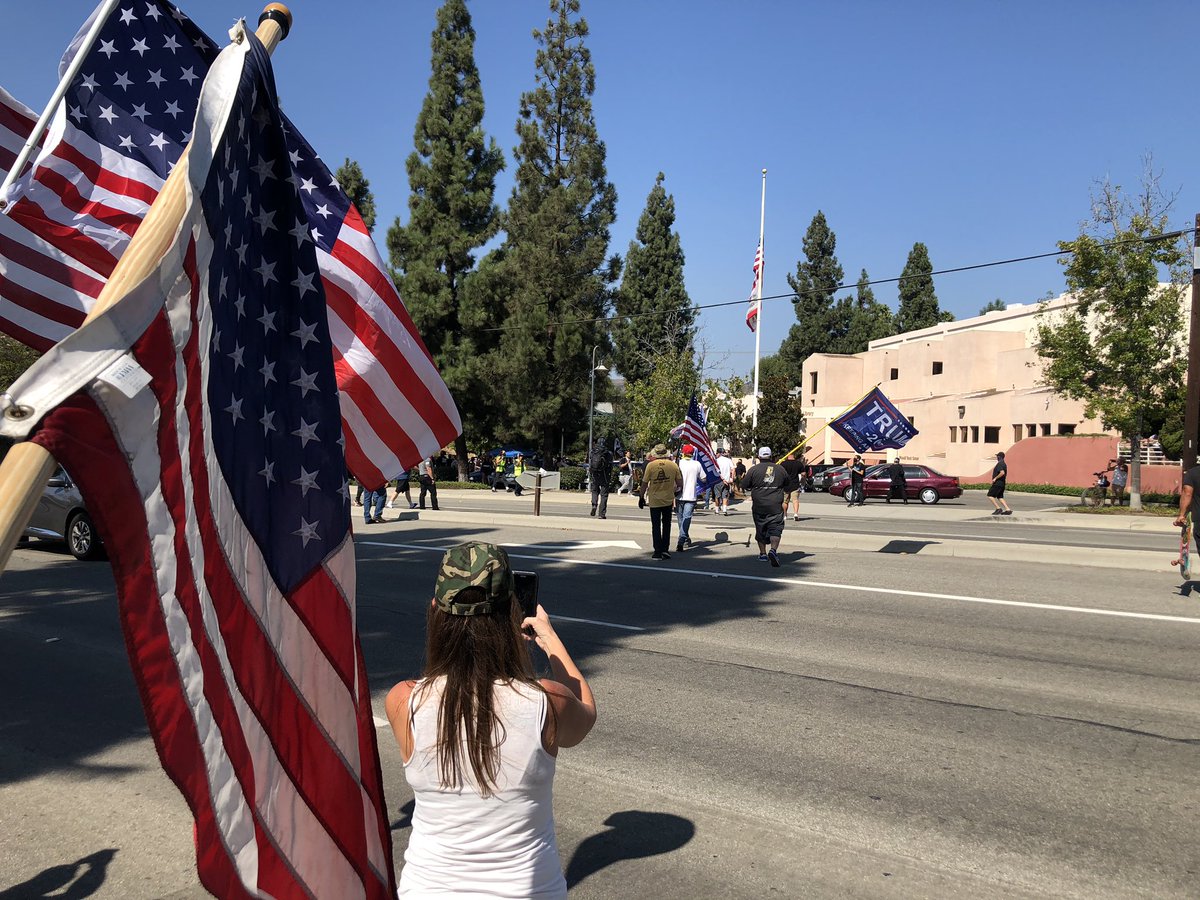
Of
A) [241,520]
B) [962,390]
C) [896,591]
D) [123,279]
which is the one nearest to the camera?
[123,279]

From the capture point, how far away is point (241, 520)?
2799mm

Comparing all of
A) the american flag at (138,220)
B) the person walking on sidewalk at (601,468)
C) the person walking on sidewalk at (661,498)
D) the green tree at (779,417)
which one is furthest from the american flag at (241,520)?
the green tree at (779,417)

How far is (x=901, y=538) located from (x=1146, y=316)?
16.8 m

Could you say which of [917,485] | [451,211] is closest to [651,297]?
[451,211]

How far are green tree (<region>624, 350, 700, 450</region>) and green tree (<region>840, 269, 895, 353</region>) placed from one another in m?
33.3

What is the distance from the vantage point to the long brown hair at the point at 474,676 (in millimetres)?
2492

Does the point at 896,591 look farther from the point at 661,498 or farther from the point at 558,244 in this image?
the point at 558,244

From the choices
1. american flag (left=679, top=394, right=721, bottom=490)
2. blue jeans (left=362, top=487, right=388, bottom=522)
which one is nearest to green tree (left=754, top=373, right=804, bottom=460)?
american flag (left=679, top=394, right=721, bottom=490)

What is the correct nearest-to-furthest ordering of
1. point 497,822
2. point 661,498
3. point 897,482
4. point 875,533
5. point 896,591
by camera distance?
point 497,822, point 896,591, point 661,498, point 875,533, point 897,482

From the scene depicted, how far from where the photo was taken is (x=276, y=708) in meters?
2.77

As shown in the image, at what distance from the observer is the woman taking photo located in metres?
2.48

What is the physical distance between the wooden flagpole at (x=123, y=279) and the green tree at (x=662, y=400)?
47.1 meters

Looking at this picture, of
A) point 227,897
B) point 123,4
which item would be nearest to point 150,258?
point 227,897

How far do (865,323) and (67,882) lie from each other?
84917 millimetres
